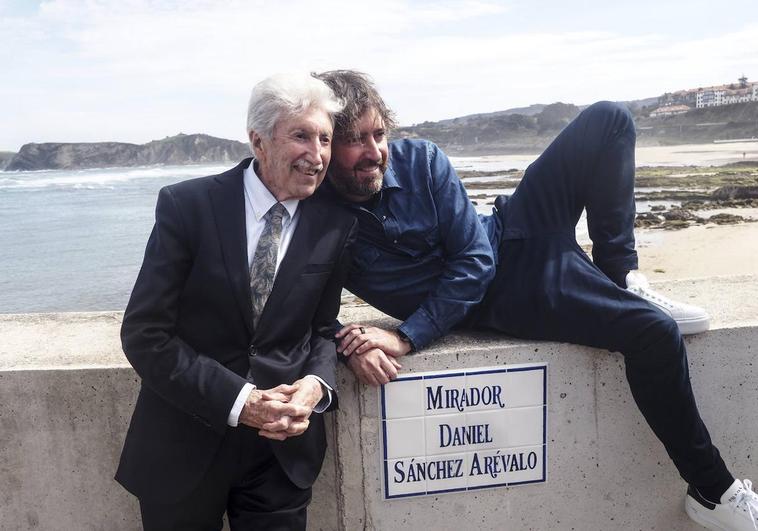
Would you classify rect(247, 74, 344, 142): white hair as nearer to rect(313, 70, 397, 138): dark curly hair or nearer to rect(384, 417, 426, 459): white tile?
rect(313, 70, 397, 138): dark curly hair

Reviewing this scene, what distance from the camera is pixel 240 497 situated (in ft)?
7.31

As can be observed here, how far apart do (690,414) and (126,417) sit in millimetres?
2018

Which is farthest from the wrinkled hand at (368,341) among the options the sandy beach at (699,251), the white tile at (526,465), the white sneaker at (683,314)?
the sandy beach at (699,251)

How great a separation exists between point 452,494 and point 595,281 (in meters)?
0.96

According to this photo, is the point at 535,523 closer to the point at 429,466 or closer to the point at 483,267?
the point at 429,466

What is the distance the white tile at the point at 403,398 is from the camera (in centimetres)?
252

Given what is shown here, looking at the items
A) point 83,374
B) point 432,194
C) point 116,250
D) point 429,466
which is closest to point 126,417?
point 83,374

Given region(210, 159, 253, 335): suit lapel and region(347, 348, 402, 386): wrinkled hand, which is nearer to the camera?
region(210, 159, 253, 335): suit lapel

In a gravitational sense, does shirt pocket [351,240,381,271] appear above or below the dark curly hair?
below

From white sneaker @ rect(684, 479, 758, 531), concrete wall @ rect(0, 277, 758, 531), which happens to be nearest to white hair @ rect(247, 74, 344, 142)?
concrete wall @ rect(0, 277, 758, 531)

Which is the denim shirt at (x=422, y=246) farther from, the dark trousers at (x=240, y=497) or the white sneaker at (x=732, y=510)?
the white sneaker at (x=732, y=510)

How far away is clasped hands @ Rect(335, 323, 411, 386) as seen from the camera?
2.42 meters

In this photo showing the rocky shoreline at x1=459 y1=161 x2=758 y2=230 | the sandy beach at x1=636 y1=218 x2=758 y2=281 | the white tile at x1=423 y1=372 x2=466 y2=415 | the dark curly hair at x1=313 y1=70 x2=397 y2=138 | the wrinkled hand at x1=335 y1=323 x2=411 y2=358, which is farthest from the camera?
the rocky shoreline at x1=459 y1=161 x2=758 y2=230

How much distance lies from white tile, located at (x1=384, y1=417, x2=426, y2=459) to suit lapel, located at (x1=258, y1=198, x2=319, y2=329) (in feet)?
2.25
